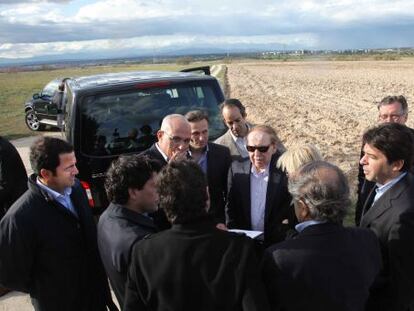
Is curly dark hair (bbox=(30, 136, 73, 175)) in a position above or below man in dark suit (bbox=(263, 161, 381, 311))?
A: above

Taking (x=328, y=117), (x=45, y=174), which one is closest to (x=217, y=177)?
(x=45, y=174)

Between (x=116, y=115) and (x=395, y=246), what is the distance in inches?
123

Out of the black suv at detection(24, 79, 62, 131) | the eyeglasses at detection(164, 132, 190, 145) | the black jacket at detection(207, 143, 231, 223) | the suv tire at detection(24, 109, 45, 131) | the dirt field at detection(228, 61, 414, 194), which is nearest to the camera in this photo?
the eyeglasses at detection(164, 132, 190, 145)

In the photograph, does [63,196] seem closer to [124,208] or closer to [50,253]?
[50,253]

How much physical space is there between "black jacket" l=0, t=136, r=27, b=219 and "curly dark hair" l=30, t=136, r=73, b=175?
1.50m

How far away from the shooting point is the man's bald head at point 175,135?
361 centimetres

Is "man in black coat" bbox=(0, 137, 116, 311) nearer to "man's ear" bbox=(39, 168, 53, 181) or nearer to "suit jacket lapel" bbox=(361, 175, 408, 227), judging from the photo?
"man's ear" bbox=(39, 168, 53, 181)

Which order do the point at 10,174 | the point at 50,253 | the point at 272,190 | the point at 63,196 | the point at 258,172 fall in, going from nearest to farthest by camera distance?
1. the point at 50,253
2. the point at 63,196
3. the point at 272,190
4. the point at 258,172
5. the point at 10,174

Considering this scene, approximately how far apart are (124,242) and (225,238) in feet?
2.04

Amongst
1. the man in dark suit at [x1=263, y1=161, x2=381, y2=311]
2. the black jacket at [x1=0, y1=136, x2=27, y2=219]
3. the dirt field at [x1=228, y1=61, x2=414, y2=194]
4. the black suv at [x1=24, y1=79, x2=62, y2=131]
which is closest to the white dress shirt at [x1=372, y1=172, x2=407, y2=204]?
the man in dark suit at [x1=263, y1=161, x2=381, y2=311]

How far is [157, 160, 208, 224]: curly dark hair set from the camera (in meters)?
2.03

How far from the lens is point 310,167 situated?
2.26 metres

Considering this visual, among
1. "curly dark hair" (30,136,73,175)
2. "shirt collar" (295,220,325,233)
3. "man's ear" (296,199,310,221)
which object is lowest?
"shirt collar" (295,220,325,233)

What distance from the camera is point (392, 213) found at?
249 cm
